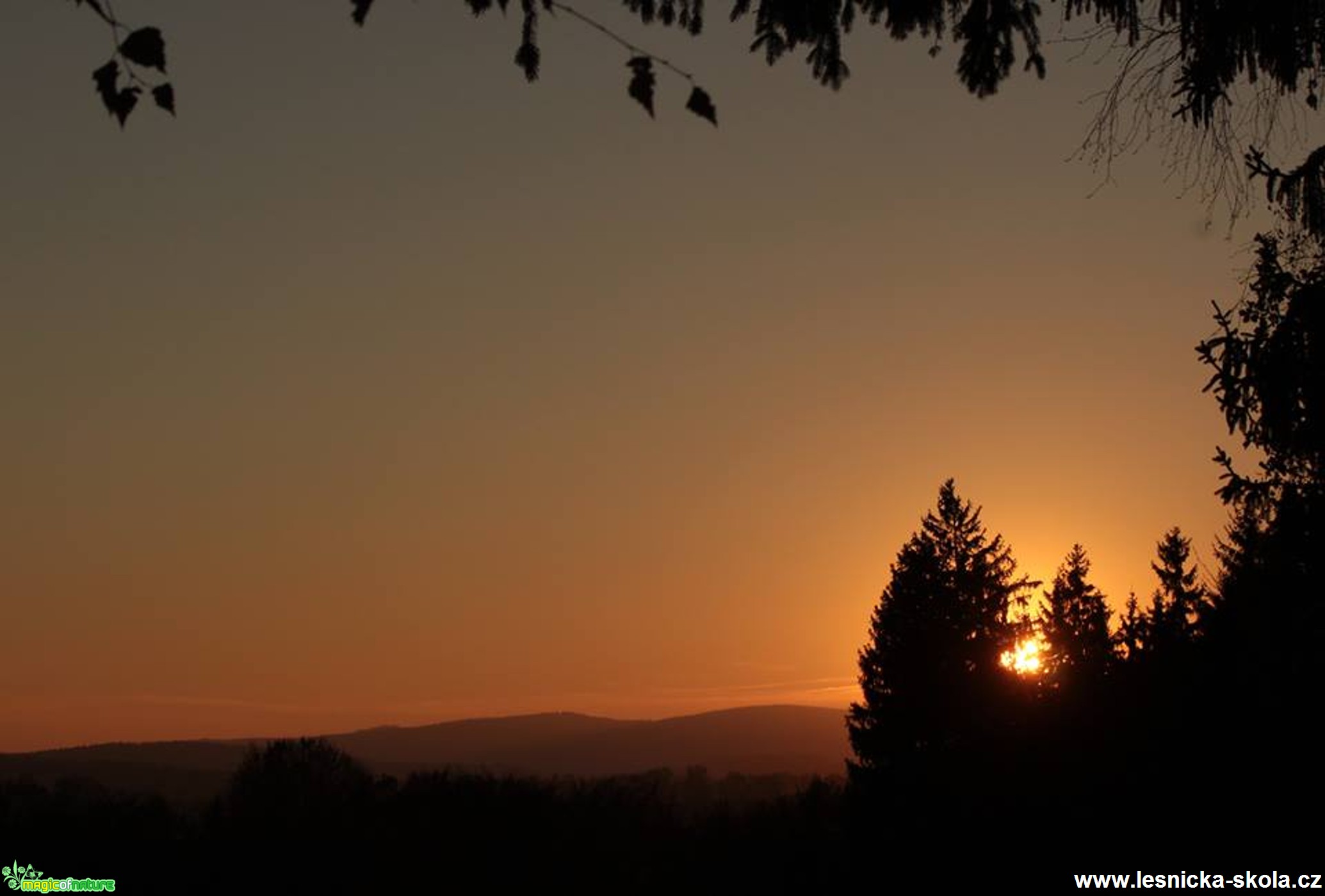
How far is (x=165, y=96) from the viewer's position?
386 centimetres

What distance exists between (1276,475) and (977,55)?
1213 centimetres

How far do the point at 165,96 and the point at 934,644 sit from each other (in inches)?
1659

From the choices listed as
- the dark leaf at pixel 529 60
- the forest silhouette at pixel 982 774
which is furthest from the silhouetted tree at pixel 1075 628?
the dark leaf at pixel 529 60

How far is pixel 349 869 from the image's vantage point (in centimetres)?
4850

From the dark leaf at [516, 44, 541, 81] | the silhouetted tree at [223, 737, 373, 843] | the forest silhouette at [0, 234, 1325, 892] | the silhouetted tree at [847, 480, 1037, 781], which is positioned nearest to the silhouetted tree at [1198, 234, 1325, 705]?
the forest silhouette at [0, 234, 1325, 892]

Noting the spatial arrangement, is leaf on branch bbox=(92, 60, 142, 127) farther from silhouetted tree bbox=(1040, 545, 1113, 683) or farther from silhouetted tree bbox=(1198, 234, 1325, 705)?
silhouetted tree bbox=(1040, 545, 1113, 683)

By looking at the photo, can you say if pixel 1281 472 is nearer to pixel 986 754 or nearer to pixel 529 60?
pixel 529 60

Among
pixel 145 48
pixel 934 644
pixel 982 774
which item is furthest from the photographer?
pixel 934 644

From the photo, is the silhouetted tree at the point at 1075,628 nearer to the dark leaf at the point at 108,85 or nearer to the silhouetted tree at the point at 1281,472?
the silhouetted tree at the point at 1281,472

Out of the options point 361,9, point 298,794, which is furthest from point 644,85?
point 298,794

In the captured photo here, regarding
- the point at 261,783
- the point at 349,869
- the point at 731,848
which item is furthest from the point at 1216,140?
the point at 261,783

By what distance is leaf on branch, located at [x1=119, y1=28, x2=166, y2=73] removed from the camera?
147 inches

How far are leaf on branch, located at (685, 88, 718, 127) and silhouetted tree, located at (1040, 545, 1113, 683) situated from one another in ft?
72.4

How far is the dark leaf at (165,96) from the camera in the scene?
384 cm
